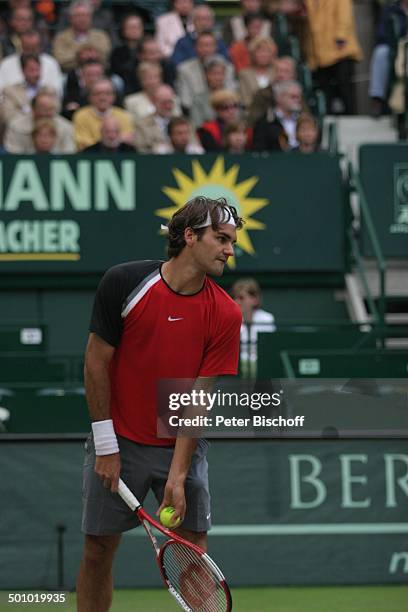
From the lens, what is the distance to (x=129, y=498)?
5.90 m

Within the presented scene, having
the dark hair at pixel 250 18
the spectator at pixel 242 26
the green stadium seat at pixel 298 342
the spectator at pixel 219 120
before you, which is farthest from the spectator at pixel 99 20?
the green stadium seat at pixel 298 342

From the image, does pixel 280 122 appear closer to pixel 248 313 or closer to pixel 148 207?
pixel 148 207

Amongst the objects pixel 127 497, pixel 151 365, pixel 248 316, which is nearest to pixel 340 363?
pixel 248 316

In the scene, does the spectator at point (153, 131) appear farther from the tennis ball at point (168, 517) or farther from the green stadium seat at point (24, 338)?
the tennis ball at point (168, 517)

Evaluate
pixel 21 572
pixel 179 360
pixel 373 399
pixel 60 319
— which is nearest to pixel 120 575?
pixel 21 572

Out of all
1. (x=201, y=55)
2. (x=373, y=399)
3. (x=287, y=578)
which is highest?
(x=201, y=55)

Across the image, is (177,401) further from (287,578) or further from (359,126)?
(359,126)

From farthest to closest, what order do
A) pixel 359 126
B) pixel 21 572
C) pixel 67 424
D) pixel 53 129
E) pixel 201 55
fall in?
1. pixel 359 126
2. pixel 201 55
3. pixel 53 129
4. pixel 67 424
5. pixel 21 572

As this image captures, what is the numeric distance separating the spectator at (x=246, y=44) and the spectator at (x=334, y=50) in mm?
859

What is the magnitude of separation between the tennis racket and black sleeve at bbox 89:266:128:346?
62 centimetres

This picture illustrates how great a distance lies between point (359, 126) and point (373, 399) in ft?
29.3

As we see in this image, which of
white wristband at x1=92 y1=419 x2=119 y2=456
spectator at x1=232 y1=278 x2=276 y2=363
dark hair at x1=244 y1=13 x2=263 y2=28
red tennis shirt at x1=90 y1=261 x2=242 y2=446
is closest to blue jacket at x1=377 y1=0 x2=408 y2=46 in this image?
dark hair at x1=244 y1=13 x2=263 y2=28

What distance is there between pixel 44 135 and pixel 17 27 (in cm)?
226

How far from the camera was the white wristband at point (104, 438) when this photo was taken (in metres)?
→ 5.87
